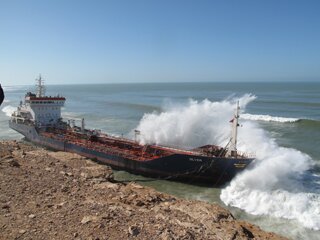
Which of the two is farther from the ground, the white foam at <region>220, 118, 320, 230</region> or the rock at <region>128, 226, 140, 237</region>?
the rock at <region>128, 226, 140, 237</region>

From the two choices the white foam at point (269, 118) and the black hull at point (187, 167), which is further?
the white foam at point (269, 118)

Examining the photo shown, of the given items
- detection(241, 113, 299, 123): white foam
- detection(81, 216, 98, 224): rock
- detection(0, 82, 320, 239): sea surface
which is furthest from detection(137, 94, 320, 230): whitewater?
detection(241, 113, 299, 123): white foam

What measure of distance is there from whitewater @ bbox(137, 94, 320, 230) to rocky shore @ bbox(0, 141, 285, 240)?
498cm

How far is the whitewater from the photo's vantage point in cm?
1611

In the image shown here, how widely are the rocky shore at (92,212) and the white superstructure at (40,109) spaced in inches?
725

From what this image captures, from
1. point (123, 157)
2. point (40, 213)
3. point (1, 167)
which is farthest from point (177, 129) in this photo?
point (40, 213)

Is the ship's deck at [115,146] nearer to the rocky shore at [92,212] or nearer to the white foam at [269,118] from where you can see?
the rocky shore at [92,212]

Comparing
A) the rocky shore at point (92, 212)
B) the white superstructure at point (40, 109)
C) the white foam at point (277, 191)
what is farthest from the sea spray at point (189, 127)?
the rocky shore at point (92, 212)

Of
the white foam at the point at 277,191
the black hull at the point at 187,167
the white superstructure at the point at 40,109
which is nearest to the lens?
the white foam at the point at 277,191

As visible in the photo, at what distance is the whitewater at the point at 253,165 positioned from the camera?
16.1 meters

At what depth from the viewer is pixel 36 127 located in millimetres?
31000

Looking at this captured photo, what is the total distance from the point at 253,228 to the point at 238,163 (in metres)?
7.54

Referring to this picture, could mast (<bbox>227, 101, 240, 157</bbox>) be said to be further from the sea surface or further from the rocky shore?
the rocky shore

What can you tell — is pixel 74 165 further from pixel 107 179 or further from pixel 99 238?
pixel 99 238
